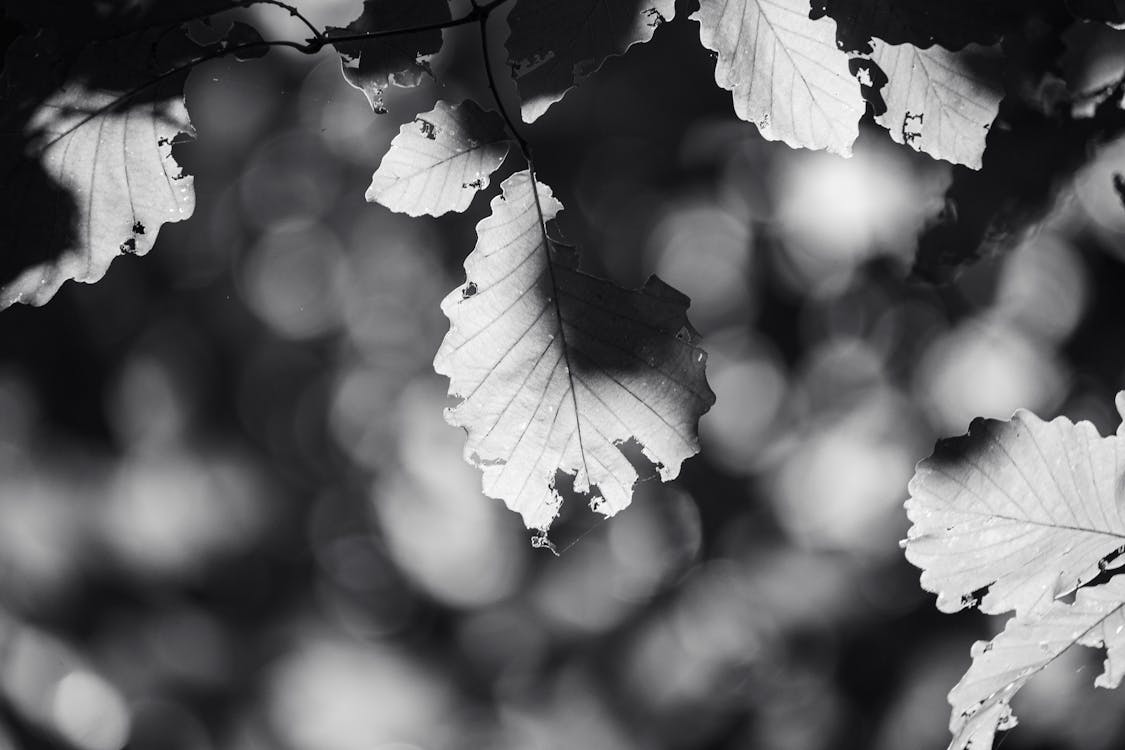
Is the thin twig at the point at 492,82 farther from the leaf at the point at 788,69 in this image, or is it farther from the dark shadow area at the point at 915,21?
the dark shadow area at the point at 915,21

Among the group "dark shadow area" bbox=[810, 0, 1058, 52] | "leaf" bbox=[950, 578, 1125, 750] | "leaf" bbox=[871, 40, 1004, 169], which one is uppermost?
"dark shadow area" bbox=[810, 0, 1058, 52]

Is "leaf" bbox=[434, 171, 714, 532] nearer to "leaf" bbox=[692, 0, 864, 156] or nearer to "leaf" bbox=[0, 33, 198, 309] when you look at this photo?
"leaf" bbox=[692, 0, 864, 156]

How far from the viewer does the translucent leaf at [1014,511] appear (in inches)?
34.6

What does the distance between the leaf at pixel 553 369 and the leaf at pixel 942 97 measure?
0.29 meters

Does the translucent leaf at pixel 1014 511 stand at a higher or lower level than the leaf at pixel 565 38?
lower

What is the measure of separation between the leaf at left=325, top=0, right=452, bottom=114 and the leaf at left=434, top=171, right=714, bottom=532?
0.55 ft

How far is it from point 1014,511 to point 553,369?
528mm

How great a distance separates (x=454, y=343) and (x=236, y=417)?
16.7ft

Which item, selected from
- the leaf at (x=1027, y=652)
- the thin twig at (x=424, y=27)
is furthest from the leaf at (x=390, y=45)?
the leaf at (x=1027, y=652)

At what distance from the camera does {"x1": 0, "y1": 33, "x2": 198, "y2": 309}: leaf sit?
81 cm

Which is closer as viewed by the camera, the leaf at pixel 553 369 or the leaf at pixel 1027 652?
the leaf at pixel 1027 652

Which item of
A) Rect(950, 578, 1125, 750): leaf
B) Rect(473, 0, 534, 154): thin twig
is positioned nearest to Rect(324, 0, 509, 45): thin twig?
Rect(473, 0, 534, 154): thin twig

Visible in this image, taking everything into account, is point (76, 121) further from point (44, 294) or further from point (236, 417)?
point (236, 417)

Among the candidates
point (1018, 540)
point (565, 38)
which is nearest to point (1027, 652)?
point (1018, 540)
